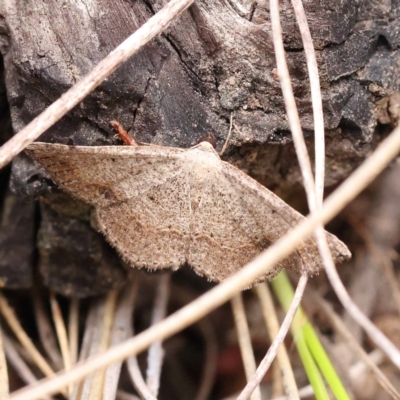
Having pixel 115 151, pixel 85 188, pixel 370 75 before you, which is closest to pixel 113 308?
pixel 85 188

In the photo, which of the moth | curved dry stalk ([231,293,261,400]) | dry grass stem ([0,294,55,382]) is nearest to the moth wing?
the moth

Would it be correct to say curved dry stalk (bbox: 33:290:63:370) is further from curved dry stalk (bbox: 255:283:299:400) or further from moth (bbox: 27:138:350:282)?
curved dry stalk (bbox: 255:283:299:400)

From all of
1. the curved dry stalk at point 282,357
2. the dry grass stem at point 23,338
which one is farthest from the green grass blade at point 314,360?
the dry grass stem at point 23,338

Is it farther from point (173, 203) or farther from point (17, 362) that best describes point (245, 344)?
point (17, 362)

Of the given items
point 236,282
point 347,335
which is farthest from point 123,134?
point 347,335

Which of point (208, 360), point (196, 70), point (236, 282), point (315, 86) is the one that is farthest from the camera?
point (208, 360)

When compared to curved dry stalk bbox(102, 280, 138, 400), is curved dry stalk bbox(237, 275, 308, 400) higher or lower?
higher
